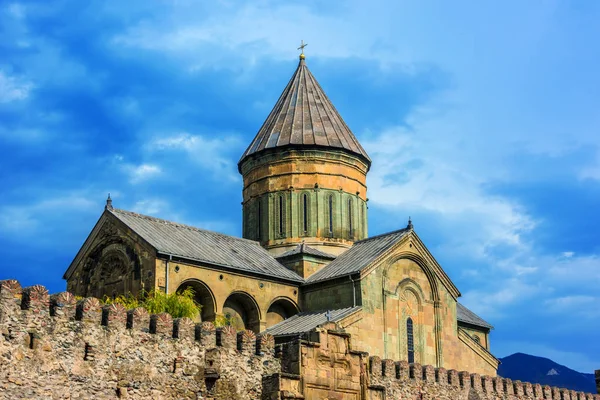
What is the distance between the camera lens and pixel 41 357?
54.0 feet

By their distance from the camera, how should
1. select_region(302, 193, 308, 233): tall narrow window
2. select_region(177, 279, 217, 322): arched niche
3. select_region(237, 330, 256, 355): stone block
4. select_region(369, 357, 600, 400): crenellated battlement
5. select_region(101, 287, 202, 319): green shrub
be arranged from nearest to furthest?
Result: 1. select_region(237, 330, 256, 355): stone block
2. select_region(369, 357, 600, 400): crenellated battlement
3. select_region(101, 287, 202, 319): green shrub
4. select_region(177, 279, 217, 322): arched niche
5. select_region(302, 193, 308, 233): tall narrow window

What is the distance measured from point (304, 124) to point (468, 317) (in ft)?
34.8

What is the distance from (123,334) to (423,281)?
50.5ft

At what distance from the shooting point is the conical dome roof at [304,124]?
34.0 meters

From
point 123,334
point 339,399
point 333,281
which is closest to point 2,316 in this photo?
point 123,334

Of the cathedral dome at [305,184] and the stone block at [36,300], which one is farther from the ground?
the cathedral dome at [305,184]

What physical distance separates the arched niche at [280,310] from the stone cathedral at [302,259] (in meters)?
0.05

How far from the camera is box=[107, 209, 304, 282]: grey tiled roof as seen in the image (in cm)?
2836

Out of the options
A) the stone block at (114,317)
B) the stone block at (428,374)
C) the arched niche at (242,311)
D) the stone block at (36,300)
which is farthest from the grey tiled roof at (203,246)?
the stone block at (36,300)

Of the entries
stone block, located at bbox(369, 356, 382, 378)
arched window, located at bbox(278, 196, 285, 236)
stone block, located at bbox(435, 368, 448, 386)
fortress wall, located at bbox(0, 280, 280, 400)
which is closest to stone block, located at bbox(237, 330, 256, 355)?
fortress wall, located at bbox(0, 280, 280, 400)

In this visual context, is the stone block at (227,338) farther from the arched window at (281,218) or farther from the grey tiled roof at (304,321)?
the arched window at (281,218)

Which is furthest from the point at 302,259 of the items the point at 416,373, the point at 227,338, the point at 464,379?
the point at 227,338

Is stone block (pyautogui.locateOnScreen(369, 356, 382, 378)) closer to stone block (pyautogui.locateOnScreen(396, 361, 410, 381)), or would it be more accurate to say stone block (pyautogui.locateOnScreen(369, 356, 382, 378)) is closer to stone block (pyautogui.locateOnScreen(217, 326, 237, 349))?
stone block (pyautogui.locateOnScreen(396, 361, 410, 381))

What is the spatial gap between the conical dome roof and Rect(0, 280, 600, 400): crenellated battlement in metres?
13.1
